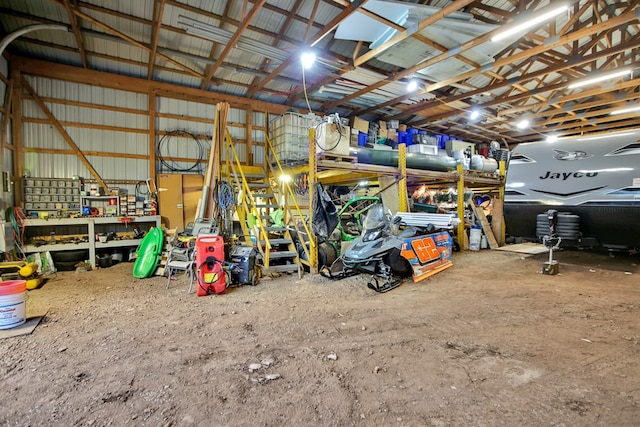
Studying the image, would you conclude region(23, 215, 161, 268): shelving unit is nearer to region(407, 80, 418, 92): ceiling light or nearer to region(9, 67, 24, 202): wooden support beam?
region(9, 67, 24, 202): wooden support beam

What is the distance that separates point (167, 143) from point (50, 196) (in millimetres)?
2755

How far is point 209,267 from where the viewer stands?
409 centimetres

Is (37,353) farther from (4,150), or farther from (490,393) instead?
(4,150)

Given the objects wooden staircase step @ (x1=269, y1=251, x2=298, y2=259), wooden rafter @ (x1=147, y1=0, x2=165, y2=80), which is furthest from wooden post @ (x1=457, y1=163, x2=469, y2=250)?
wooden rafter @ (x1=147, y1=0, x2=165, y2=80)

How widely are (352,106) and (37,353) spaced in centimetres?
945

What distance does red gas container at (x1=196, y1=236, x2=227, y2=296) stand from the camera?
404 cm

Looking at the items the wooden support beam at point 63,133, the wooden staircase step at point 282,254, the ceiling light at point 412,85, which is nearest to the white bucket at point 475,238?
the ceiling light at point 412,85

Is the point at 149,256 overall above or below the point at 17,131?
below

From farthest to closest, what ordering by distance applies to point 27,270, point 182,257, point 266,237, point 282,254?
point 282,254, point 266,237, point 182,257, point 27,270

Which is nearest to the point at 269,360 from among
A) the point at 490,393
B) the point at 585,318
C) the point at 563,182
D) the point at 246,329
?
the point at 246,329

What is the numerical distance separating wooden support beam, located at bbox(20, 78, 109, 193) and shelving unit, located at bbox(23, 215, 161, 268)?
941 millimetres

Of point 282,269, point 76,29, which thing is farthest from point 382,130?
point 76,29

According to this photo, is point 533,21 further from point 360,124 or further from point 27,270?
point 27,270

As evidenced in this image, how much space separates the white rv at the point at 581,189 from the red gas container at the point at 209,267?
16.5ft
